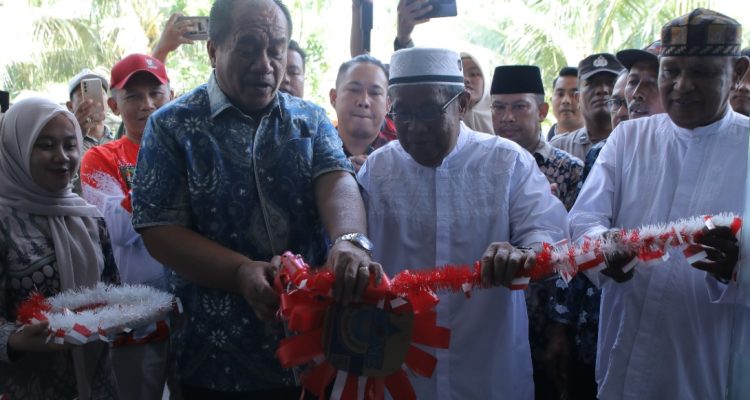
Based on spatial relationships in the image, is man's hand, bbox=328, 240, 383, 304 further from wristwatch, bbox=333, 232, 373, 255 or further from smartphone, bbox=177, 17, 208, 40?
smartphone, bbox=177, 17, 208, 40

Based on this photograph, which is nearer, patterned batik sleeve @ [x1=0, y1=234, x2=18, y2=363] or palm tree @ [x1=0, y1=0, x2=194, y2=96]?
patterned batik sleeve @ [x1=0, y1=234, x2=18, y2=363]

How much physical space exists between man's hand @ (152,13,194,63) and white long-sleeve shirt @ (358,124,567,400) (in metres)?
2.48

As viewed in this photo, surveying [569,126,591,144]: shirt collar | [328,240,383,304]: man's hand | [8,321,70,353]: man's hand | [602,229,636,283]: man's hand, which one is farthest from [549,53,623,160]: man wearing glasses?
[8,321,70,353]: man's hand

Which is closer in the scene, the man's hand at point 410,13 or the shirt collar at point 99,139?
the man's hand at point 410,13

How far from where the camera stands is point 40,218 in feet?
9.21

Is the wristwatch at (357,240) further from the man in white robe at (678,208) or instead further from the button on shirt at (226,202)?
the man in white robe at (678,208)


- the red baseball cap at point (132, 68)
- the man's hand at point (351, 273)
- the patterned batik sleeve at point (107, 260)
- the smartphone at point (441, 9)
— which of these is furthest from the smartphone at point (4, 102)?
the man's hand at point (351, 273)

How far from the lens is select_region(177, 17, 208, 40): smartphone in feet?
Answer: 15.4

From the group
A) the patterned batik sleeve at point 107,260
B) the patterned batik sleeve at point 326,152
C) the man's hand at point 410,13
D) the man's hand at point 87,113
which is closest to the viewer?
the patterned batik sleeve at point 326,152

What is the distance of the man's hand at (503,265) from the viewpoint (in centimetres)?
219

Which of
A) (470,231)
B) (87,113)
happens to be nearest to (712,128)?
(470,231)

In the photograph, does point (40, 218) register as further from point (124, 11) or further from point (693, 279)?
point (124, 11)

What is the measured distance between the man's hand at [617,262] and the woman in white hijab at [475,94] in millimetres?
2438

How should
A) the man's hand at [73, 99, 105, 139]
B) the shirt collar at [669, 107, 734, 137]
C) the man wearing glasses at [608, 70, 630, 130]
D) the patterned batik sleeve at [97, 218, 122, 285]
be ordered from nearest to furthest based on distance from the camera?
the shirt collar at [669, 107, 734, 137], the patterned batik sleeve at [97, 218, 122, 285], the man wearing glasses at [608, 70, 630, 130], the man's hand at [73, 99, 105, 139]
